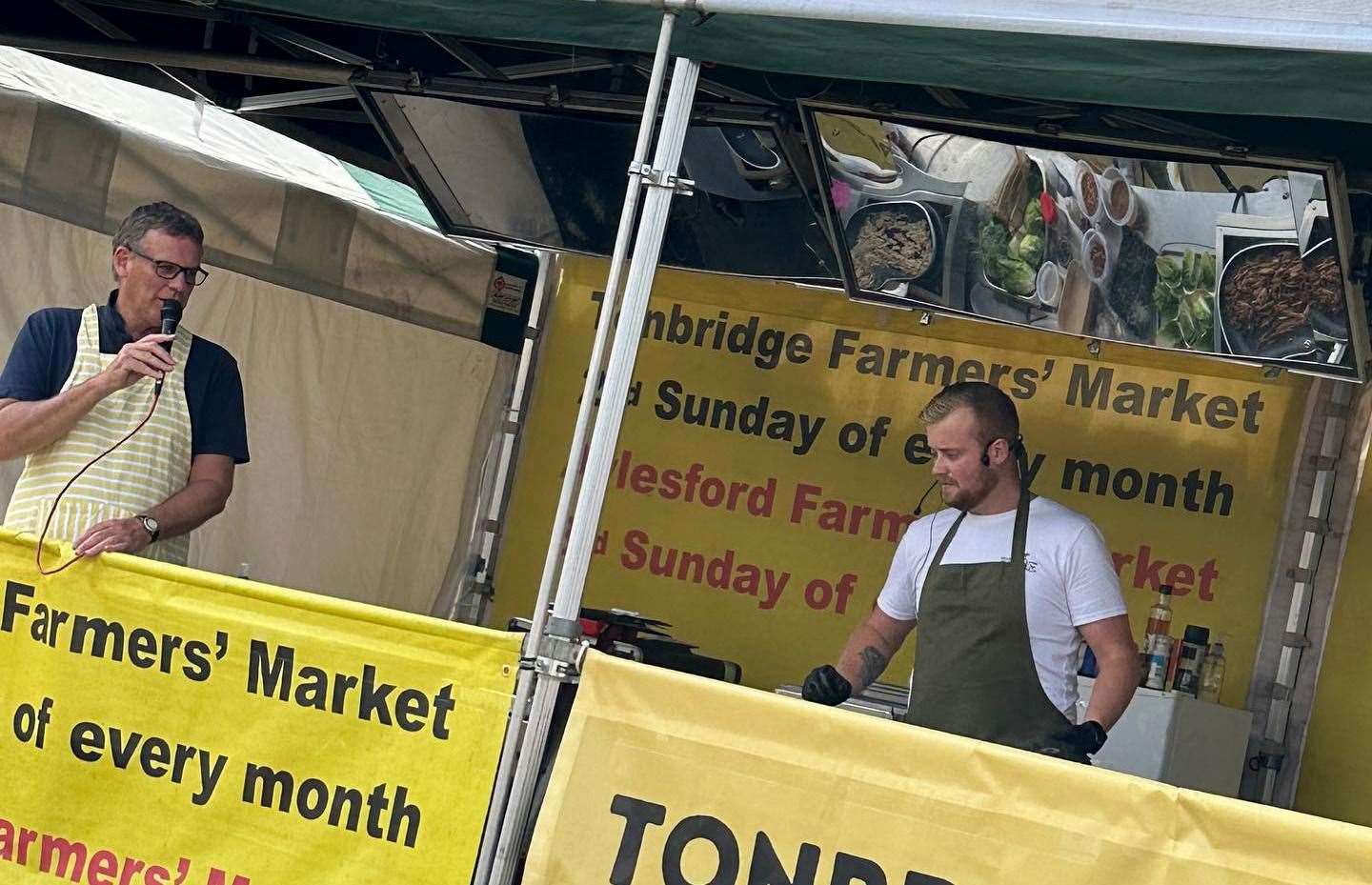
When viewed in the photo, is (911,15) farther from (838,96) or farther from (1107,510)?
(1107,510)

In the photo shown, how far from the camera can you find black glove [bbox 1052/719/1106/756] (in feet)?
13.0

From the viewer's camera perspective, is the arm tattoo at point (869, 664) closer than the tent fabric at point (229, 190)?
Yes

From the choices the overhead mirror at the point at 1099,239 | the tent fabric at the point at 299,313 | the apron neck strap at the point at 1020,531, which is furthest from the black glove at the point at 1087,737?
the tent fabric at the point at 299,313

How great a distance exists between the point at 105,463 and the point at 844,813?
2270mm

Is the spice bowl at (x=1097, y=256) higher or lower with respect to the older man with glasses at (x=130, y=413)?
higher

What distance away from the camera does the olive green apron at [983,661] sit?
4297mm

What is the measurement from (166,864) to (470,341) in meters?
3.42

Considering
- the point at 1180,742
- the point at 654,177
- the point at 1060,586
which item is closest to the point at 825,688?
the point at 1060,586

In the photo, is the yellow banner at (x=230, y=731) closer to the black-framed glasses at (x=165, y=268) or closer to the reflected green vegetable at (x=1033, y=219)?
the black-framed glasses at (x=165, y=268)

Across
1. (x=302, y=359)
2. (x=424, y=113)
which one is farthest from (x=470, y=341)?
(x=424, y=113)

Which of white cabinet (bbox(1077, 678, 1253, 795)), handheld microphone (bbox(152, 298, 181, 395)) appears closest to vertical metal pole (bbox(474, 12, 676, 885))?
handheld microphone (bbox(152, 298, 181, 395))

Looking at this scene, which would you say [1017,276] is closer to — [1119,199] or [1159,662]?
[1119,199]

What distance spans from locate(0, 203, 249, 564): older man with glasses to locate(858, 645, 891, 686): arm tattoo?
1.82 m

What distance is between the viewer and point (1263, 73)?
3.17 meters
